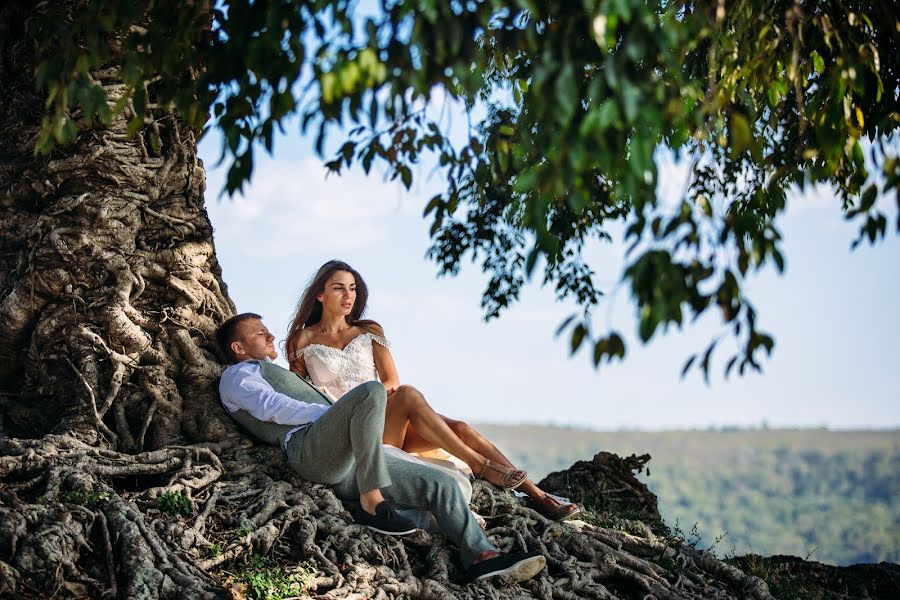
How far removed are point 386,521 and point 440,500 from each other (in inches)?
12.9

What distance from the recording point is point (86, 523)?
551 cm

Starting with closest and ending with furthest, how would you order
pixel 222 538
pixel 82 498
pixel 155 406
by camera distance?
pixel 82 498
pixel 222 538
pixel 155 406

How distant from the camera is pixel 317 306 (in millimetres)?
7793

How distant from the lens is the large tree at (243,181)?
13.0ft

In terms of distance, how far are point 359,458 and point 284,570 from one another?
2.44ft

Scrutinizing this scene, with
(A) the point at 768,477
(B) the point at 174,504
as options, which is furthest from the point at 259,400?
(A) the point at 768,477

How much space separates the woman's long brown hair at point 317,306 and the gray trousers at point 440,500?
1.63 m

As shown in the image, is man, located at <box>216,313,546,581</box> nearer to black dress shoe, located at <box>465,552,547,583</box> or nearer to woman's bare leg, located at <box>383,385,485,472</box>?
black dress shoe, located at <box>465,552,547,583</box>

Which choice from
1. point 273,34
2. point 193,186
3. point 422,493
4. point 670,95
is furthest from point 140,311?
point 670,95

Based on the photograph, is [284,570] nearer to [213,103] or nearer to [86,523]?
[86,523]

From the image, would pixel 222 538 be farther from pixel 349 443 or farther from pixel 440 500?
pixel 440 500

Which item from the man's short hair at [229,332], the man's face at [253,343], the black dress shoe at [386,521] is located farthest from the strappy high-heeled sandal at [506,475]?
the man's short hair at [229,332]

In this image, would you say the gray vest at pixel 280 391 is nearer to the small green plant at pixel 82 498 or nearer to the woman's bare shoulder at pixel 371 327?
the woman's bare shoulder at pixel 371 327

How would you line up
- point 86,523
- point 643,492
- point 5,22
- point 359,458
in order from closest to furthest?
1. point 86,523
2. point 359,458
3. point 5,22
4. point 643,492
